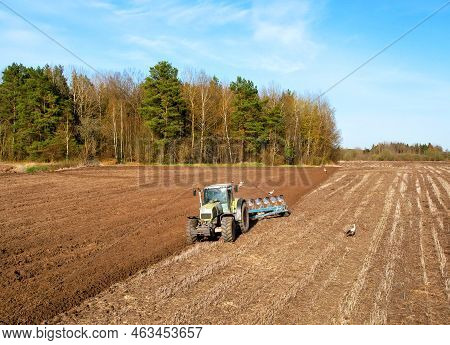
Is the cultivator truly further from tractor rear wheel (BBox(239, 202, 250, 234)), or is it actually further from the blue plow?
the blue plow

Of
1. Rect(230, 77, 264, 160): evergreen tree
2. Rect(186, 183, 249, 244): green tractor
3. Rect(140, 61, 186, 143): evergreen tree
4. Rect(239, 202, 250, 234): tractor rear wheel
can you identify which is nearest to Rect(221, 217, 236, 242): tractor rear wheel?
Rect(186, 183, 249, 244): green tractor

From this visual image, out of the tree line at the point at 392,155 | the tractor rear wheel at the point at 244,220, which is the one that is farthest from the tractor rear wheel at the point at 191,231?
the tree line at the point at 392,155

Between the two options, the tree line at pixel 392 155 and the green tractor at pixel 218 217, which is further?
the tree line at pixel 392 155

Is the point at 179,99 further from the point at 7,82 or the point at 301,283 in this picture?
the point at 301,283

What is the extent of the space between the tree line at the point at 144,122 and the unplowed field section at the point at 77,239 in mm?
27004

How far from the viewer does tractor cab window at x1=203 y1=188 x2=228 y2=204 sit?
539 inches

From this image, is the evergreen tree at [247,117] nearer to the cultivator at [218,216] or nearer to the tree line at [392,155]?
the cultivator at [218,216]

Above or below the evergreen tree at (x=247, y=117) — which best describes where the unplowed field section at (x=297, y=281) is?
below

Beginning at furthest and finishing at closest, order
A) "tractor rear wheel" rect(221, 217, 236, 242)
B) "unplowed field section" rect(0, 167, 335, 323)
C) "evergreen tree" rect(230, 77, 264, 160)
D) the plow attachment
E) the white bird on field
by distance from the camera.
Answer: "evergreen tree" rect(230, 77, 264, 160)
the plow attachment
the white bird on field
"tractor rear wheel" rect(221, 217, 236, 242)
"unplowed field section" rect(0, 167, 335, 323)

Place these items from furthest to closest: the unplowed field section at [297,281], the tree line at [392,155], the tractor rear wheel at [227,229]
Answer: the tree line at [392,155] < the tractor rear wheel at [227,229] < the unplowed field section at [297,281]

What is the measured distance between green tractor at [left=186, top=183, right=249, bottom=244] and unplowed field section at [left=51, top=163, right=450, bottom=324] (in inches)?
15.9

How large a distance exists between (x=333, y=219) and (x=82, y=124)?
4568cm

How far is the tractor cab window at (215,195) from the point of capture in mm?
13695
